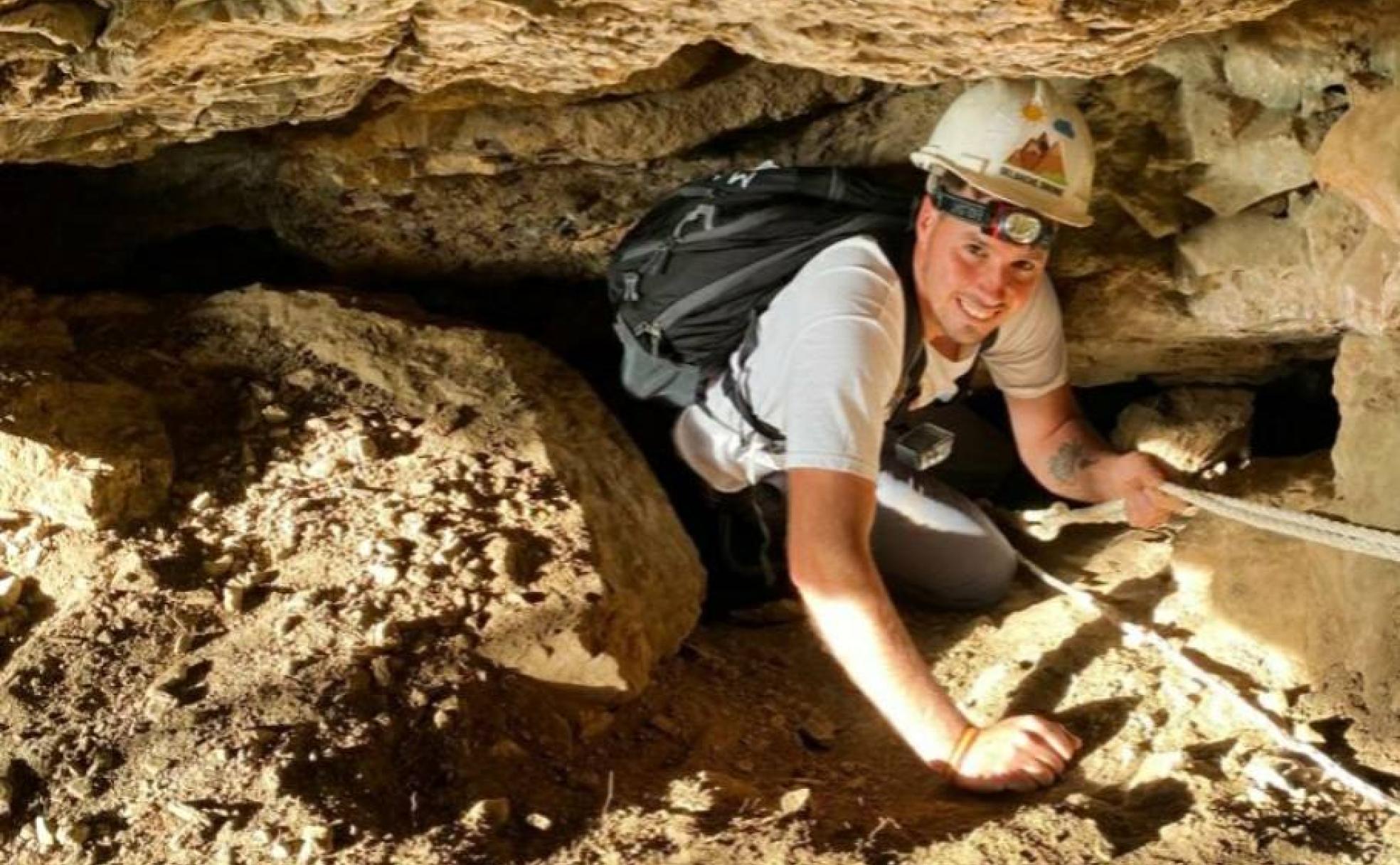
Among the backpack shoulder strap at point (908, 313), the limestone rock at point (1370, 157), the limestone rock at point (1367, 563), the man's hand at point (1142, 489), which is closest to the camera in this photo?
the limestone rock at point (1370, 157)

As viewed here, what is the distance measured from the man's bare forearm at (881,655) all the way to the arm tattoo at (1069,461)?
4.87ft

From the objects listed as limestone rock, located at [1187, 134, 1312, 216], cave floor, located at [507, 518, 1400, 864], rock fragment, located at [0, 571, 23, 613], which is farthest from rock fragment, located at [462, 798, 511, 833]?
limestone rock, located at [1187, 134, 1312, 216]

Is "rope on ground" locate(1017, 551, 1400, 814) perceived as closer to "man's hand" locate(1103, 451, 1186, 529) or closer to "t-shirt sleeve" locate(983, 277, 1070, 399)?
"man's hand" locate(1103, 451, 1186, 529)

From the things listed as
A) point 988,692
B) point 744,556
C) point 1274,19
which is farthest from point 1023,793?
point 1274,19

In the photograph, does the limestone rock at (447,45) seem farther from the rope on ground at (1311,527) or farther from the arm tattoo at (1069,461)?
the arm tattoo at (1069,461)

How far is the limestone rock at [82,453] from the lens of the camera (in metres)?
2.85

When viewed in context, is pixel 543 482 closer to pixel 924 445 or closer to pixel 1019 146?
pixel 924 445

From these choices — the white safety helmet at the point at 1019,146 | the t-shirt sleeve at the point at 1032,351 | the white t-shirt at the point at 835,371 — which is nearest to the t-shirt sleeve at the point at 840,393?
the white t-shirt at the point at 835,371

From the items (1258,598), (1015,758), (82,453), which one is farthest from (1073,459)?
(82,453)

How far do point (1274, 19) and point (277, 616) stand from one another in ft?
8.85

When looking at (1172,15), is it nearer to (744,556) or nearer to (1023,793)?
(1023,793)

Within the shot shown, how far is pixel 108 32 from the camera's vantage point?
2.42 metres

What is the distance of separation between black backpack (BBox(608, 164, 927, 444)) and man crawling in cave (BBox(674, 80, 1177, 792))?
0.07 m

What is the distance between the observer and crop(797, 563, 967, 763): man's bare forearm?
2.77 meters
